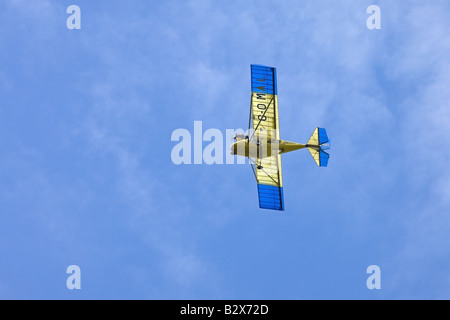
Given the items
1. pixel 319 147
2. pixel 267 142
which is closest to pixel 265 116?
pixel 267 142

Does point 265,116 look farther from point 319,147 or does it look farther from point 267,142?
point 319,147
